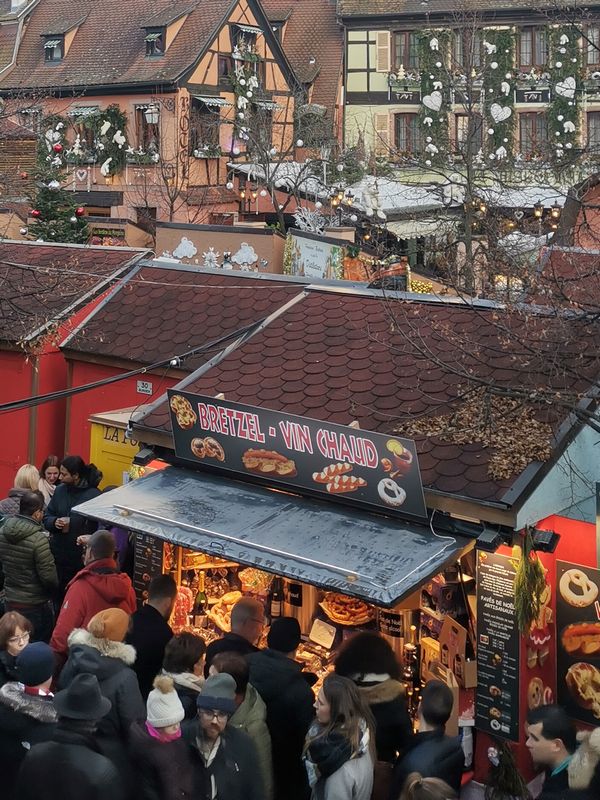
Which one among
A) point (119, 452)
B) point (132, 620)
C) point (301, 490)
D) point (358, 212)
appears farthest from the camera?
point (358, 212)

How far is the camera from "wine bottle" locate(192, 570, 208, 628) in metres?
10.3

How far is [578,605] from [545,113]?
33.1 metres

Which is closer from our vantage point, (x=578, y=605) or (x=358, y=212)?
(x=578, y=605)

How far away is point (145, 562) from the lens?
10414mm

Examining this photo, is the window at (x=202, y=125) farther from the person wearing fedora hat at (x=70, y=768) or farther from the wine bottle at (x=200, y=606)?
the person wearing fedora hat at (x=70, y=768)

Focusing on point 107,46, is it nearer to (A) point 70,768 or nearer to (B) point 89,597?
(B) point 89,597

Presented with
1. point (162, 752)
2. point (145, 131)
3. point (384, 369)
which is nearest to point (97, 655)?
point (162, 752)

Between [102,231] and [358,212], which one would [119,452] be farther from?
[102,231]

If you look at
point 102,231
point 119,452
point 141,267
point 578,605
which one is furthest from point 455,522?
point 102,231

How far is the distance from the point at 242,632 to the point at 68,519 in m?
3.40

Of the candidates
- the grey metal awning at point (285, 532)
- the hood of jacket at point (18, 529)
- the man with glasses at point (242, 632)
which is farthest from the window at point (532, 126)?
the man with glasses at point (242, 632)

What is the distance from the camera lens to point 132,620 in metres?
7.79

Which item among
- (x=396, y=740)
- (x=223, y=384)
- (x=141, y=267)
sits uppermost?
(x=141, y=267)

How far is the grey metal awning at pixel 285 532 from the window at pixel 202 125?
2845 cm
